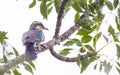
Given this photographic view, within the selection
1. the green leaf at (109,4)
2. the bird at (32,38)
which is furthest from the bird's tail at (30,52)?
the green leaf at (109,4)

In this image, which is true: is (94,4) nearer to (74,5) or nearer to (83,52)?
(74,5)

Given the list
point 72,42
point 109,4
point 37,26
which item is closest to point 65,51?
point 72,42

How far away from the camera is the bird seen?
6.52ft

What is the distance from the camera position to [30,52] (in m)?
1.98

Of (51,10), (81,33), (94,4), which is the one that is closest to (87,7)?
(94,4)

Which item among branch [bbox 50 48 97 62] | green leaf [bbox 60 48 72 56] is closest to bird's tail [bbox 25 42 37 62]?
branch [bbox 50 48 97 62]

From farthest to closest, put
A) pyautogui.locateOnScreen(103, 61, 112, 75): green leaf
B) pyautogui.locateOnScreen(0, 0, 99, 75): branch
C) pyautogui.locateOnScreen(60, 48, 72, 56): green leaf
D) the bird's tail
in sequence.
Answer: pyautogui.locateOnScreen(60, 48, 72, 56): green leaf → pyautogui.locateOnScreen(103, 61, 112, 75): green leaf → the bird's tail → pyautogui.locateOnScreen(0, 0, 99, 75): branch

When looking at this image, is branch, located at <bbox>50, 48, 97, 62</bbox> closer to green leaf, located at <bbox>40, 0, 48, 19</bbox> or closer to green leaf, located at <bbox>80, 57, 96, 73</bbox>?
green leaf, located at <bbox>80, 57, 96, 73</bbox>

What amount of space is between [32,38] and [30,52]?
0.19 meters

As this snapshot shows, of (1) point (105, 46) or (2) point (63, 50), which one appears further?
(2) point (63, 50)

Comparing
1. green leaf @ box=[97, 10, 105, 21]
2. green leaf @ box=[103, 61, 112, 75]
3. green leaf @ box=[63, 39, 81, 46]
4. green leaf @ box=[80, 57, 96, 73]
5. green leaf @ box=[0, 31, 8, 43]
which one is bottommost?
green leaf @ box=[103, 61, 112, 75]

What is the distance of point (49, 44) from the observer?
1.91 m

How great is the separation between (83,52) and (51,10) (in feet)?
1.48

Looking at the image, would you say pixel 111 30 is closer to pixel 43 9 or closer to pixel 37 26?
pixel 43 9
